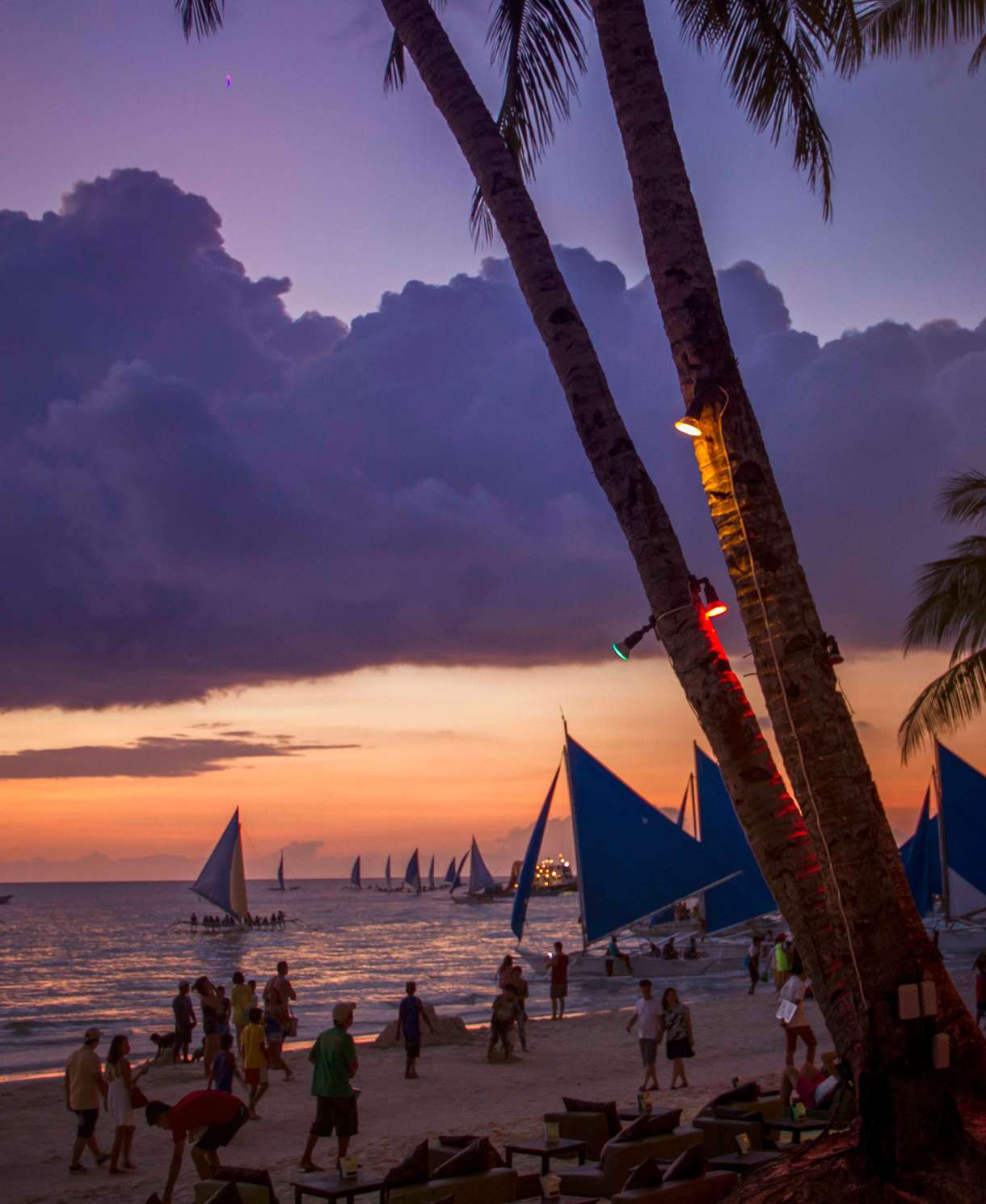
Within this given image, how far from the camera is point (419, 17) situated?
24.3ft

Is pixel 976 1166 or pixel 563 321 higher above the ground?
pixel 563 321

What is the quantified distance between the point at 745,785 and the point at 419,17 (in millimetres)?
5990

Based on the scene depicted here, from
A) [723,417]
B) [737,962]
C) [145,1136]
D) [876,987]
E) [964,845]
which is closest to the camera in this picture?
[876,987]

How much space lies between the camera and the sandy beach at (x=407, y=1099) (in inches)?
419

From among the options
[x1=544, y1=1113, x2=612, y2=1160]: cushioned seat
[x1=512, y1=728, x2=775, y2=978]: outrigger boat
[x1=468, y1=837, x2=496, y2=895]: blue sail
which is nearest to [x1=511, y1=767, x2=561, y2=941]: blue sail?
[x1=512, y1=728, x2=775, y2=978]: outrigger boat

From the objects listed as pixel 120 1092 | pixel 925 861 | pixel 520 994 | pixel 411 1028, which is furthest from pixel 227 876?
pixel 120 1092

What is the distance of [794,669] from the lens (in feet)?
15.5

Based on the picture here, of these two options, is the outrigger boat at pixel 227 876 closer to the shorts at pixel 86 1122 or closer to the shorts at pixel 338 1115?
the shorts at pixel 86 1122

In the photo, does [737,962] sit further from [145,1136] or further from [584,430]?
[584,430]

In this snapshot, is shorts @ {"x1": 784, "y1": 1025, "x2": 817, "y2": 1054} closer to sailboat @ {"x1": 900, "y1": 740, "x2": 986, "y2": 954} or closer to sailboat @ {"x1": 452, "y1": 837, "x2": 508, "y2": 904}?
sailboat @ {"x1": 900, "y1": 740, "x2": 986, "y2": 954}

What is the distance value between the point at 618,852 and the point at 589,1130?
20656 millimetres

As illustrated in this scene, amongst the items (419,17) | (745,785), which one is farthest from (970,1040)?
(419,17)

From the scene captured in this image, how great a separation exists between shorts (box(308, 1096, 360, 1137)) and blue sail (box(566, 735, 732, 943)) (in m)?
20.3

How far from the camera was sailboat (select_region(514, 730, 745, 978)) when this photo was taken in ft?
96.1
